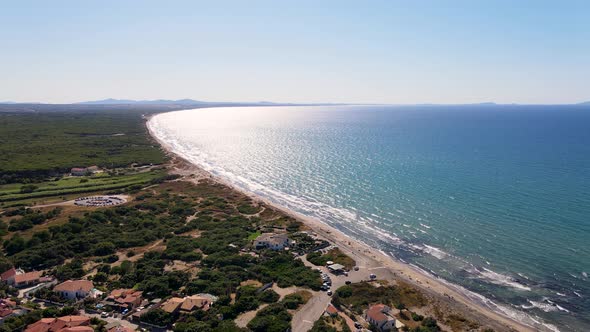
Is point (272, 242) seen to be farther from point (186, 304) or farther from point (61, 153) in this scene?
point (61, 153)

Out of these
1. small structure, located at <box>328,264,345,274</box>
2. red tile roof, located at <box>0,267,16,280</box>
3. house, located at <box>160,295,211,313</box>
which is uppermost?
red tile roof, located at <box>0,267,16,280</box>

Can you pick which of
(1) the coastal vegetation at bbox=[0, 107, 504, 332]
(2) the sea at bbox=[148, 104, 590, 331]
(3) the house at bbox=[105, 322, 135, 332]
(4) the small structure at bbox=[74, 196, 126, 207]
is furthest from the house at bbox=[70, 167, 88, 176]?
(3) the house at bbox=[105, 322, 135, 332]

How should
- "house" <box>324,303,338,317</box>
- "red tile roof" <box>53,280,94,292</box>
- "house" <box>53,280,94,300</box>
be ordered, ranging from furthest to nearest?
"red tile roof" <box>53,280,94,292</box> → "house" <box>53,280,94,300</box> → "house" <box>324,303,338,317</box>

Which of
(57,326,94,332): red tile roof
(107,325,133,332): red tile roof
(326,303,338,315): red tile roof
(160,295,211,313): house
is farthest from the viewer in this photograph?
(326,303,338,315): red tile roof

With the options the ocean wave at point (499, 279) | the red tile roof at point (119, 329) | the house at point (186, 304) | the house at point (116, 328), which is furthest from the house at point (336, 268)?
the red tile roof at point (119, 329)

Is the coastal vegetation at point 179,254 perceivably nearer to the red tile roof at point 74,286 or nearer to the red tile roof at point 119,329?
the red tile roof at point 74,286

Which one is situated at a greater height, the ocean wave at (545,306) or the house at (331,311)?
the house at (331,311)

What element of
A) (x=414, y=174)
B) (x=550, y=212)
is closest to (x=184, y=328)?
(x=550, y=212)

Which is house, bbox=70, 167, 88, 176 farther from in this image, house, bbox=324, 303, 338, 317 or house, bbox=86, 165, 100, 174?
house, bbox=324, 303, 338, 317
